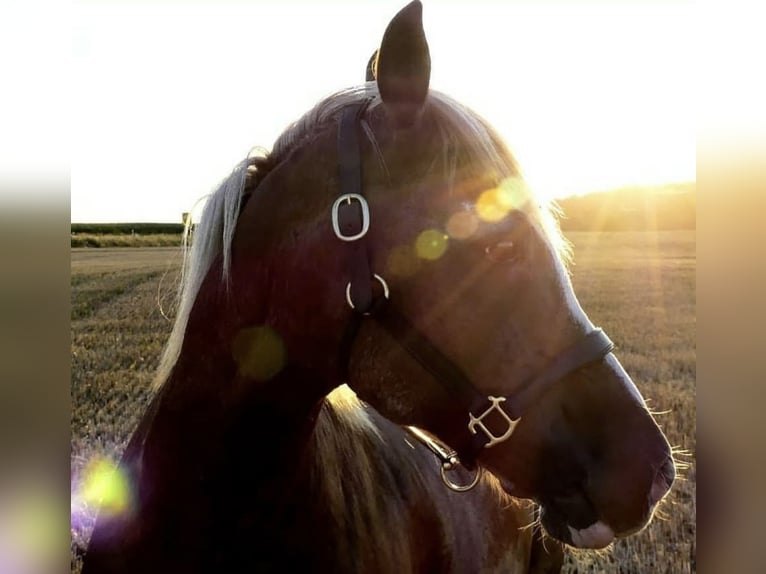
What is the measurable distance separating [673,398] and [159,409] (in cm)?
720

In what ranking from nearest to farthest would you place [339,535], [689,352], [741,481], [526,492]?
[741,481]
[526,492]
[339,535]
[689,352]

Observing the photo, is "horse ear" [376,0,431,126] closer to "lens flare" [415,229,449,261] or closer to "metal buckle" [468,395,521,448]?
"lens flare" [415,229,449,261]

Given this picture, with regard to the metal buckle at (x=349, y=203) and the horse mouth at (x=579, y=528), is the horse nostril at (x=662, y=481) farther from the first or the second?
the metal buckle at (x=349, y=203)

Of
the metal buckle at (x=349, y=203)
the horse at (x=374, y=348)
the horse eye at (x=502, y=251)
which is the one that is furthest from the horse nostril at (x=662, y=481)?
the metal buckle at (x=349, y=203)

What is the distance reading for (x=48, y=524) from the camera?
1365 millimetres

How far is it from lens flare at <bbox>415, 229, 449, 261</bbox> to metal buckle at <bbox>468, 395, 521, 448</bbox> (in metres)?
0.41

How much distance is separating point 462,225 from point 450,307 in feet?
0.72

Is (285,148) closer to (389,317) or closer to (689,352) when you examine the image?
(389,317)

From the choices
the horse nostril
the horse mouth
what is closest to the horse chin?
the horse mouth

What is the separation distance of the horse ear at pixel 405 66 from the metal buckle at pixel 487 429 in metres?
0.80

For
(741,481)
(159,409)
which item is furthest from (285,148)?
(741,481)

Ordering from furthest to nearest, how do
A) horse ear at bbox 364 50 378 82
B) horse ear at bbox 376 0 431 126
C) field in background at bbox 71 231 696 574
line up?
field in background at bbox 71 231 696 574 < horse ear at bbox 364 50 378 82 < horse ear at bbox 376 0 431 126

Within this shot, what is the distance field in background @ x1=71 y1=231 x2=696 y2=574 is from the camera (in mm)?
4941

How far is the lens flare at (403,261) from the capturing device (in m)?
1.76
